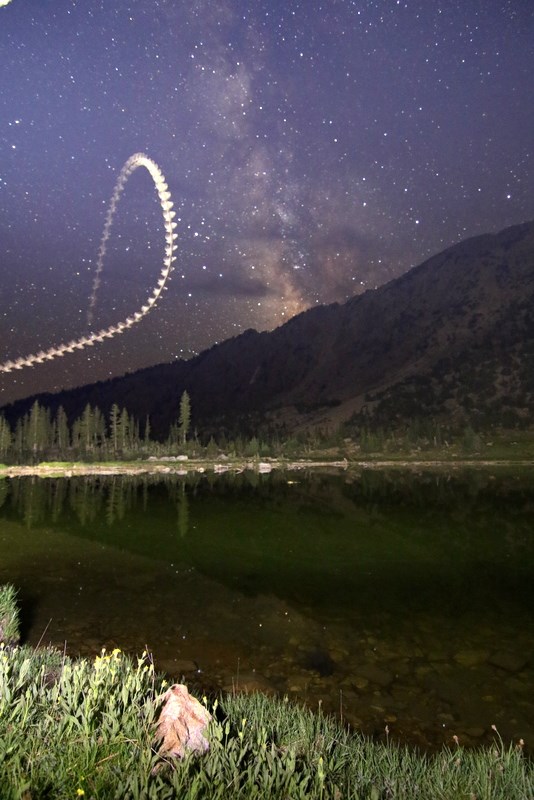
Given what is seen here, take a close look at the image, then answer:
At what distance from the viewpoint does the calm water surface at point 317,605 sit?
39.8ft

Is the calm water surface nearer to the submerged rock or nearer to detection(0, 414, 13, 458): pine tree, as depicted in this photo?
the submerged rock

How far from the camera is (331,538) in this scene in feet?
109

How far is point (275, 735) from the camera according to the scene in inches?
300

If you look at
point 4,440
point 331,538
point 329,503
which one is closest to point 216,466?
point 4,440

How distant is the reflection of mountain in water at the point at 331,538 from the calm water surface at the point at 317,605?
6.2 inches

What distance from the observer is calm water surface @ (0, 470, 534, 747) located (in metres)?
12.1

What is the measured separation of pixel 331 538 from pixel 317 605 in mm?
14349

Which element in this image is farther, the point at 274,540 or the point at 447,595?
the point at 274,540

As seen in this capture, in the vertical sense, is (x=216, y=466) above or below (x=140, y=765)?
below

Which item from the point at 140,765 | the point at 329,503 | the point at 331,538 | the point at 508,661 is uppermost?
the point at 140,765

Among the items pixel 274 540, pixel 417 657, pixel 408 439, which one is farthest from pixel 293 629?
pixel 408 439

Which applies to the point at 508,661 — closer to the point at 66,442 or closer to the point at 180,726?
the point at 180,726

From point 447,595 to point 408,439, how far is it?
164m

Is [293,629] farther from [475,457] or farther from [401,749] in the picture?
[475,457]
